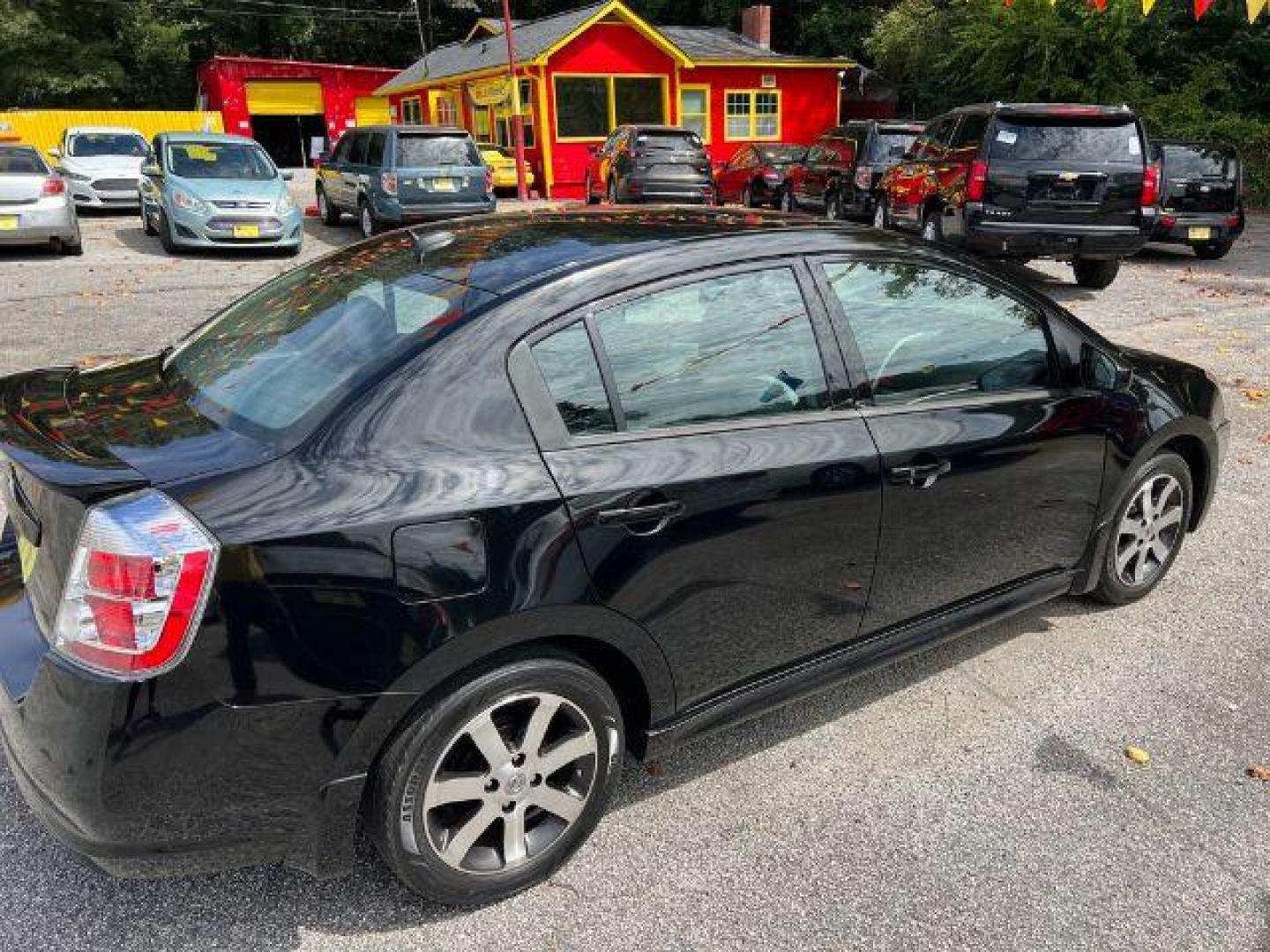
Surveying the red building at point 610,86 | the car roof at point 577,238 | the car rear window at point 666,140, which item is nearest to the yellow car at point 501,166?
the red building at point 610,86

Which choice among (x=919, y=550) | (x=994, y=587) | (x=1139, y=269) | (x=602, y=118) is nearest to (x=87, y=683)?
(x=919, y=550)

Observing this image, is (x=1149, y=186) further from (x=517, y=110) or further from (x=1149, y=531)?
(x=517, y=110)

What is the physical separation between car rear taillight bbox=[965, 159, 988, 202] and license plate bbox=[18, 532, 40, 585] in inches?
382

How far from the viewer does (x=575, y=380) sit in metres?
2.52

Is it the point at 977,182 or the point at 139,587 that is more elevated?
the point at 977,182

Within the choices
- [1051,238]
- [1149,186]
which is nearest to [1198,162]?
[1149,186]

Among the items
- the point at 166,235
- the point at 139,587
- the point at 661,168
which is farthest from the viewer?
the point at 661,168

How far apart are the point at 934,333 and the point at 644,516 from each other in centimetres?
131

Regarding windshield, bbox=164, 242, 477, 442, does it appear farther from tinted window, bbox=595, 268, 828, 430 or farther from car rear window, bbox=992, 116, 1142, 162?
car rear window, bbox=992, 116, 1142, 162

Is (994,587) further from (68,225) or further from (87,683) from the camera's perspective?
(68,225)

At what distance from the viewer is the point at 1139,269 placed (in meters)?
13.1

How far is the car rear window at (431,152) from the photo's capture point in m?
15.2

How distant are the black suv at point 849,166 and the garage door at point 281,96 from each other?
2872 cm

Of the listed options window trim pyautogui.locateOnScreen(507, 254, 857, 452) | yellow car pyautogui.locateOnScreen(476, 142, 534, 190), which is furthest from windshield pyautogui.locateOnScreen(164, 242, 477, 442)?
yellow car pyautogui.locateOnScreen(476, 142, 534, 190)
